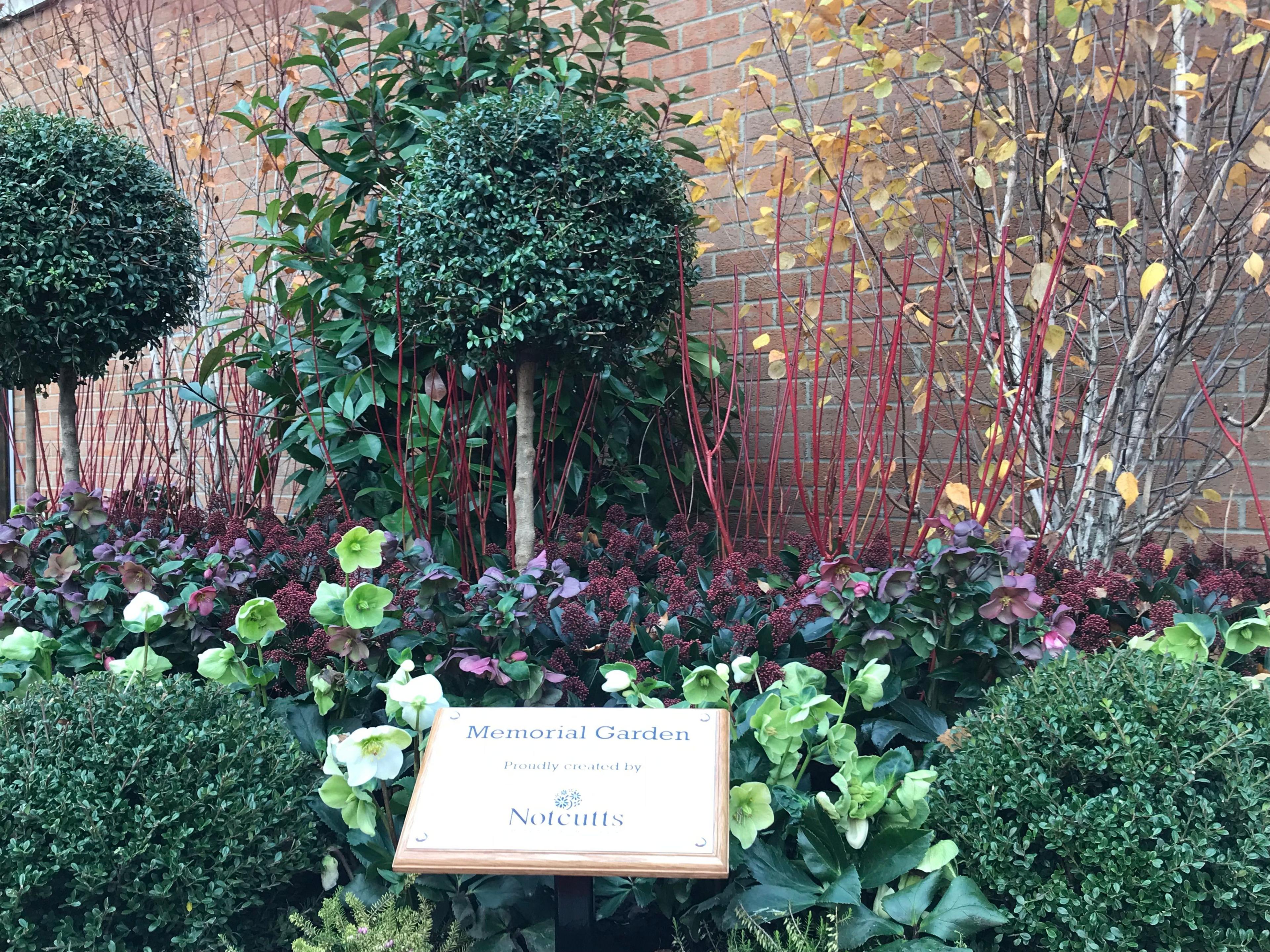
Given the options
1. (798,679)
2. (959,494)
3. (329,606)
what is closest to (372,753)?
(329,606)

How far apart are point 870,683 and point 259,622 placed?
A: 1238mm

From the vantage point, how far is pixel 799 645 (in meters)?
2.01

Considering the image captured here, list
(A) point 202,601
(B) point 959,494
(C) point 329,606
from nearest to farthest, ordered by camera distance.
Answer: (C) point 329,606 → (A) point 202,601 → (B) point 959,494

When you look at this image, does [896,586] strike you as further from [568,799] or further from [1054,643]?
[568,799]

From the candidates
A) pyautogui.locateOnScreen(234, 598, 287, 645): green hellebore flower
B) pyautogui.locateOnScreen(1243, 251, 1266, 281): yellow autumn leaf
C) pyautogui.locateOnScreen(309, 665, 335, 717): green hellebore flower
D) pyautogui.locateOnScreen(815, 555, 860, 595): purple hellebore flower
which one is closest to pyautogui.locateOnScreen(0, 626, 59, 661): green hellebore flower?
pyautogui.locateOnScreen(234, 598, 287, 645): green hellebore flower

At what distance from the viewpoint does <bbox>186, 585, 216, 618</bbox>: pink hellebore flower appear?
2.04m

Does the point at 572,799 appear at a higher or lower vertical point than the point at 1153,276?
lower

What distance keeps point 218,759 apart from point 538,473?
1621 mm

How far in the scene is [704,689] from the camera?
172 cm

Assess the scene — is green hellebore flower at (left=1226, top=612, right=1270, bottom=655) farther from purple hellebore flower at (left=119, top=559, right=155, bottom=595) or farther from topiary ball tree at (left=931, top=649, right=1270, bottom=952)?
purple hellebore flower at (left=119, top=559, right=155, bottom=595)

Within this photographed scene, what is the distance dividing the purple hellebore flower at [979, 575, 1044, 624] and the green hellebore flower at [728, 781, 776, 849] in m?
0.61

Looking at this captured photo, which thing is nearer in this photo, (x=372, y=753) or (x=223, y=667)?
(x=372, y=753)

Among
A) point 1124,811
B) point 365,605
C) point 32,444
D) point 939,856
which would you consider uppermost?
point 32,444

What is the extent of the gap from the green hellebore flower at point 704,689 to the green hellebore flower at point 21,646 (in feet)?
4.92
